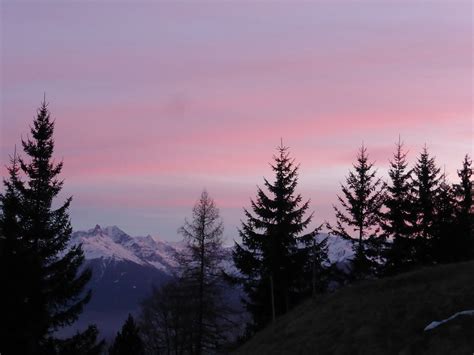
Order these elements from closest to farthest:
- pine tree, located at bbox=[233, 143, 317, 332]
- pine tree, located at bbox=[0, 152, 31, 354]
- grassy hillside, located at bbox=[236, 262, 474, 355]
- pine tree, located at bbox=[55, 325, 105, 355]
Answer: grassy hillside, located at bbox=[236, 262, 474, 355] → pine tree, located at bbox=[0, 152, 31, 354] → pine tree, located at bbox=[55, 325, 105, 355] → pine tree, located at bbox=[233, 143, 317, 332]

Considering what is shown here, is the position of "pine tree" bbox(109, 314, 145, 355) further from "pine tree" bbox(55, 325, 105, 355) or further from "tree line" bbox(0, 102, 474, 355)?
"pine tree" bbox(55, 325, 105, 355)

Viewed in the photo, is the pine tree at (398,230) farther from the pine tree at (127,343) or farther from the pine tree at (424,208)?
the pine tree at (127,343)

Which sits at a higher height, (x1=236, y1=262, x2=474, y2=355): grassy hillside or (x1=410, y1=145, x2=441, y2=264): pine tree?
(x1=410, y1=145, x2=441, y2=264): pine tree

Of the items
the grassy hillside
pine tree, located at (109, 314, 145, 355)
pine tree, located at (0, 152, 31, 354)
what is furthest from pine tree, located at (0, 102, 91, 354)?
pine tree, located at (109, 314, 145, 355)

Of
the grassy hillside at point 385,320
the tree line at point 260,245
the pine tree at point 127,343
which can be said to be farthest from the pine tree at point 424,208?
the pine tree at point 127,343

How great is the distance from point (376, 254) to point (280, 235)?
328 inches

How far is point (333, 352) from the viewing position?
23234 millimetres

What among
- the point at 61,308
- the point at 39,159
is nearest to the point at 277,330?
the point at 61,308

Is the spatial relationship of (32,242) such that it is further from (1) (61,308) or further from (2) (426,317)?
(2) (426,317)

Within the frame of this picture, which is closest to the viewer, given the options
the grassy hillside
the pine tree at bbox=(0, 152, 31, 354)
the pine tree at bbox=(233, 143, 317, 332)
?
the grassy hillside

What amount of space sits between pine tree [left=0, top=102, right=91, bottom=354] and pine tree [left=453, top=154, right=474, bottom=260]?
27.5m

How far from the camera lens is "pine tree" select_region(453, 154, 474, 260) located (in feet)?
137

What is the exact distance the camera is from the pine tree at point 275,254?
128ft

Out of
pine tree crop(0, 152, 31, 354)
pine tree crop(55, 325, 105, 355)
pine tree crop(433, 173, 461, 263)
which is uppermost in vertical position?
pine tree crop(433, 173, 461, 263)
